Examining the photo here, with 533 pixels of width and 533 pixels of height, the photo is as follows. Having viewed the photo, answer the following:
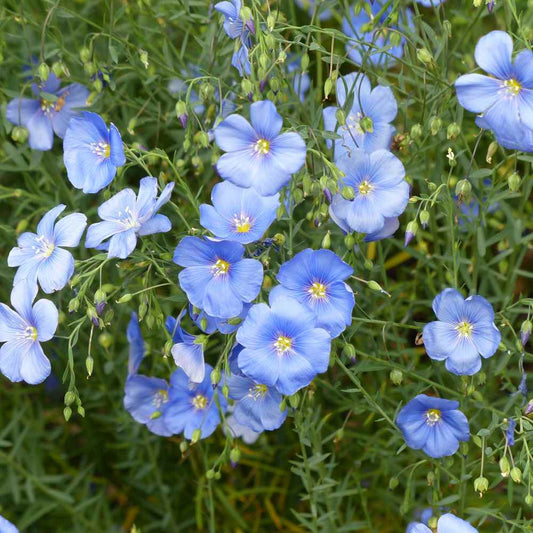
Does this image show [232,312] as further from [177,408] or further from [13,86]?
[13,86]

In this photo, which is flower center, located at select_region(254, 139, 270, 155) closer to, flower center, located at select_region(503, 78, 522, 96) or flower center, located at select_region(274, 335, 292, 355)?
flower center, located at select_region(274, 335, 292, 355)

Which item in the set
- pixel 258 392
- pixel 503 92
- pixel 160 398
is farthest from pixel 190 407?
pixel 503 92

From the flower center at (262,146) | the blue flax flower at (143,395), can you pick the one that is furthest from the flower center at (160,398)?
the flower center at (262,146)

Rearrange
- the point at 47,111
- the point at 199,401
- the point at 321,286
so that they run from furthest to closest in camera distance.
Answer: the point at 47,111
the point at 199,401
the point at 321,286

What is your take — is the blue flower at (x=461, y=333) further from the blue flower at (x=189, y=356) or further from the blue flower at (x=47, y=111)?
the blue flower at (x=47, y=111)

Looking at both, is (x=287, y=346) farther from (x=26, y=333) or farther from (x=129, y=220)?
(x=26, y=333)

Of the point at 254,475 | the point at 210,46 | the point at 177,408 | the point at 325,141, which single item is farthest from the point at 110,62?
the point at 254,475
